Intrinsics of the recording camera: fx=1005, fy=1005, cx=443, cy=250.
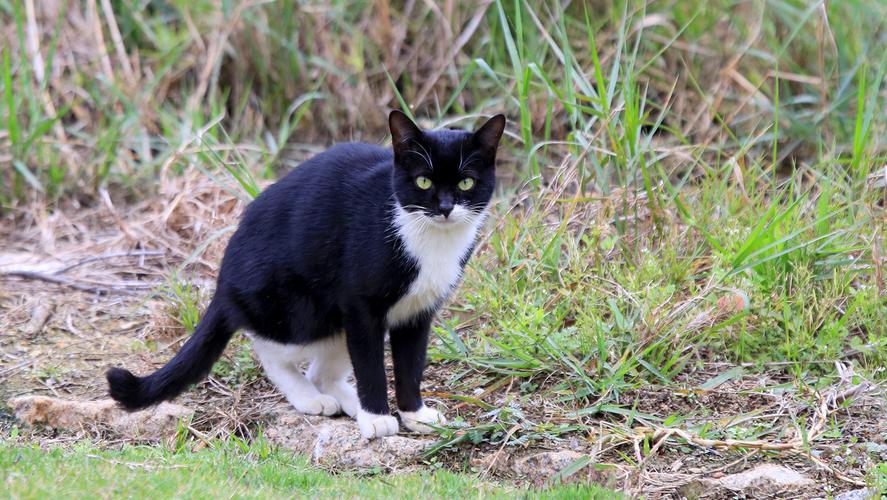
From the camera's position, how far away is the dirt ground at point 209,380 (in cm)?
349

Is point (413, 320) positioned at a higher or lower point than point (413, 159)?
lower

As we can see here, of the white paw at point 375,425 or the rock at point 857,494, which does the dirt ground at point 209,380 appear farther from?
the white paw at point 375,425

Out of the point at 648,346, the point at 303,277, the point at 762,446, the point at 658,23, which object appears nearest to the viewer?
the point at 762,446

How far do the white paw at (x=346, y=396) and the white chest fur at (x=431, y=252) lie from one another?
1.48 ft

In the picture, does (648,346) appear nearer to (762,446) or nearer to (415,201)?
(762,446)

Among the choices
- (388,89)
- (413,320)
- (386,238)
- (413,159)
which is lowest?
(388,89)

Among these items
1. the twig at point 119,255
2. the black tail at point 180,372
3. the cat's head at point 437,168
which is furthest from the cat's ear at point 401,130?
the twig at point 119,255

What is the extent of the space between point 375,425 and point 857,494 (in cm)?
166

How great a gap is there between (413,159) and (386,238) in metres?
0.30

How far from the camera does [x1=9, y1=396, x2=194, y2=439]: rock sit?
3930 mm

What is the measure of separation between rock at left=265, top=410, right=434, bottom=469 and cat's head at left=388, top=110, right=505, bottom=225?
85cm

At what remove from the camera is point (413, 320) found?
3787 mm

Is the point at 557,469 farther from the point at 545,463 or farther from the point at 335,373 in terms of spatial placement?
the point at 335,373

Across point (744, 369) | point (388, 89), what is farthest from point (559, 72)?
point (744, 369)
